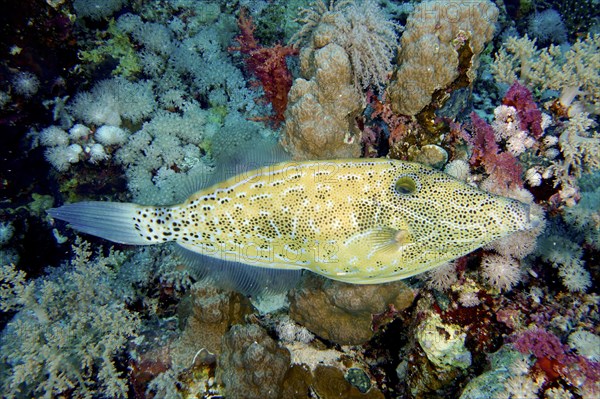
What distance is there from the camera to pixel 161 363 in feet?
12.5

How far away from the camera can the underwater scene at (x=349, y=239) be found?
10.4ft

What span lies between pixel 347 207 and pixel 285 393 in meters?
2.16

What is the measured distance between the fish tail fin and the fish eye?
2.42 m

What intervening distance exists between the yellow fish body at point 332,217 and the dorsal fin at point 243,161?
67mm

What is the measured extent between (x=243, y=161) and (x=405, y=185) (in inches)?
62.0

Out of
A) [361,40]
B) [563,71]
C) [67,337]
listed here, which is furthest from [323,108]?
[67,337]

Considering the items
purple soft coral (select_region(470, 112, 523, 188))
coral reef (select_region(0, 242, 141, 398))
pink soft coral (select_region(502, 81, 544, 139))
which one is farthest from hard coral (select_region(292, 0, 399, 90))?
coral reef (select_region(0, 242, 141, 398))

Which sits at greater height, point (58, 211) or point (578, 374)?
point (58, 211)

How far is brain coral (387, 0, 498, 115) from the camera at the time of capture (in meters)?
3.69

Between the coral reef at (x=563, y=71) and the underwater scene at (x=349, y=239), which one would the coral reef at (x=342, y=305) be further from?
the coral reef at (x=563, y=71)

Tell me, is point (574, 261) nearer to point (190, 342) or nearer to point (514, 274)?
point (514, 274)

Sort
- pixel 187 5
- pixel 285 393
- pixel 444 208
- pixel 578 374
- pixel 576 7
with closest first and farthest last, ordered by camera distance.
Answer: pixel 578 374, pixel 444 208, pixel 285 393, pixel 187 5, pixel 576 7

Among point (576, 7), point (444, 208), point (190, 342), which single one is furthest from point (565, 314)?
point (576, 7)

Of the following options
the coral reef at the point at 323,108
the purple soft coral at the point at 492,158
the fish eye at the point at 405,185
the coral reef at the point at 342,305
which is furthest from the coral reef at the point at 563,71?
the coral reef at the point at 342,305
